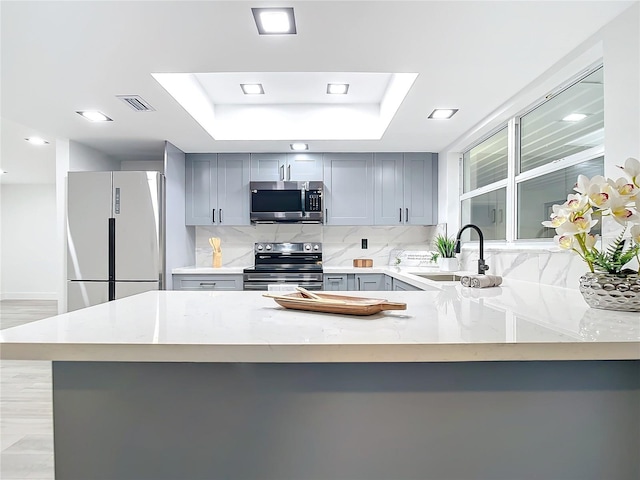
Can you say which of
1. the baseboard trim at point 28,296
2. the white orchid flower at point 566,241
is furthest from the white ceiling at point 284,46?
the baseboard trim at point 28,296

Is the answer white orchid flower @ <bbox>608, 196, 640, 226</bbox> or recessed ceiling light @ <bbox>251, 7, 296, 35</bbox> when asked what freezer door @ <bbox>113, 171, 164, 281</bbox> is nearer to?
recessed ceiling light @ <bbox>251, 7, 296, 35</bbox>

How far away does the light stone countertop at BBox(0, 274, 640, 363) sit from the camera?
0.87 metres

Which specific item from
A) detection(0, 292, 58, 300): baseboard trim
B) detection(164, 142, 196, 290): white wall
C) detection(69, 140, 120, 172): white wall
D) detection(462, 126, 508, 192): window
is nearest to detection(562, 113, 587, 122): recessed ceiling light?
detection(462, 126, 508, 192): window

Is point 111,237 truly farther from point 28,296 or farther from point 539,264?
point 28,296

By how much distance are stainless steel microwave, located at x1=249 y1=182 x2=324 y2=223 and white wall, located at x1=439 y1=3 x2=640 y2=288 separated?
5.92ft

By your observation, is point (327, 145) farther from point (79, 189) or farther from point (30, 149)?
point (30, 149)

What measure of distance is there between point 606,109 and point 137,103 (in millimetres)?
2894

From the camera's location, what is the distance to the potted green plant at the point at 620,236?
4.12 ft

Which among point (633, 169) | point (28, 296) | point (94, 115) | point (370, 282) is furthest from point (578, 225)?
point (28, 296)

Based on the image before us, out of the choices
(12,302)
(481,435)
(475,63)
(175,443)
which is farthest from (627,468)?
(12,302)

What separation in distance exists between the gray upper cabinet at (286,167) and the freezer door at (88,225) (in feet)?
4.92

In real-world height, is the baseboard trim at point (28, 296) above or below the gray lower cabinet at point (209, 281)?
below

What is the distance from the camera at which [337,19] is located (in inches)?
70.0

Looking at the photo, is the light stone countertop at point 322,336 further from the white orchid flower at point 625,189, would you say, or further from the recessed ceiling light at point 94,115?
the recessed ceiling light at point 94,115
